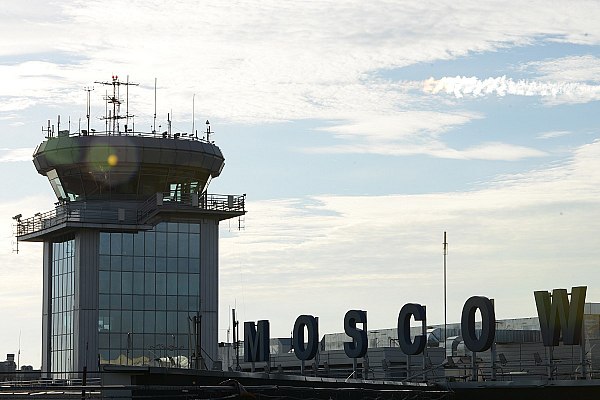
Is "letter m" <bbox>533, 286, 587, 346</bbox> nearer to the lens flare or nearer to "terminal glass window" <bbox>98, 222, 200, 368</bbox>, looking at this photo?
"terminal glass window" <bbox>98, 222, 200, 368</bbox>

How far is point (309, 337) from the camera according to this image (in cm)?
7294

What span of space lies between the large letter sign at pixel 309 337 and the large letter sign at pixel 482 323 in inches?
522

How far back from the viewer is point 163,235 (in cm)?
9231

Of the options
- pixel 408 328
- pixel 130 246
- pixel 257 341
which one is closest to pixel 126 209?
pixel 130 246

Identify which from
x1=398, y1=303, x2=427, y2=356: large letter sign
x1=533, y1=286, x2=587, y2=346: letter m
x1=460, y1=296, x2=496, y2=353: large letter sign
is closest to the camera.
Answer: x1=533, y1=286, x2=587, y2=346: letter m

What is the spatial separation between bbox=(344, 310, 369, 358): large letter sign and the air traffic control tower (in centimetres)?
2103

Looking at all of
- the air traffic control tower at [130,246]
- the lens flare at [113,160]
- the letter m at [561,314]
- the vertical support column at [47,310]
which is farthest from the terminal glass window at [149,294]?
the letter m at [561,314]

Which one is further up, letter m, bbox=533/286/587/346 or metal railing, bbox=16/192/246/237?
metal railing, bbox=16/192/246/237

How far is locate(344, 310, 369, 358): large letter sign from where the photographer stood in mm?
68938

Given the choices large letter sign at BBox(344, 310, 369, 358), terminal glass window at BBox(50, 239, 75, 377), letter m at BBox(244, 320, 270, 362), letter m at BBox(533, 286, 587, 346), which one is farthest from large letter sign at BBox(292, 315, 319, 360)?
terminal glass window at BBox(50, 239, 75, 377)

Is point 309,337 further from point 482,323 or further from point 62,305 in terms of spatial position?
point 62,305

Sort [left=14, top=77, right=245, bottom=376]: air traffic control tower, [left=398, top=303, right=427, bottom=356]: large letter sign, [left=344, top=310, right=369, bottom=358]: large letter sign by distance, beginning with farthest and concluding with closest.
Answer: [left=14, top=77, right=245, bottom=376]: air traffic control tower → [left=344, top=310, right=369, bottom=358]: large letter sign → [left=398, top=303, right=427, bottom=356]: large letter sign

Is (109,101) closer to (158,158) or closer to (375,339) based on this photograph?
(158,158)

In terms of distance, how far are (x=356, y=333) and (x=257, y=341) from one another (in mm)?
12257
